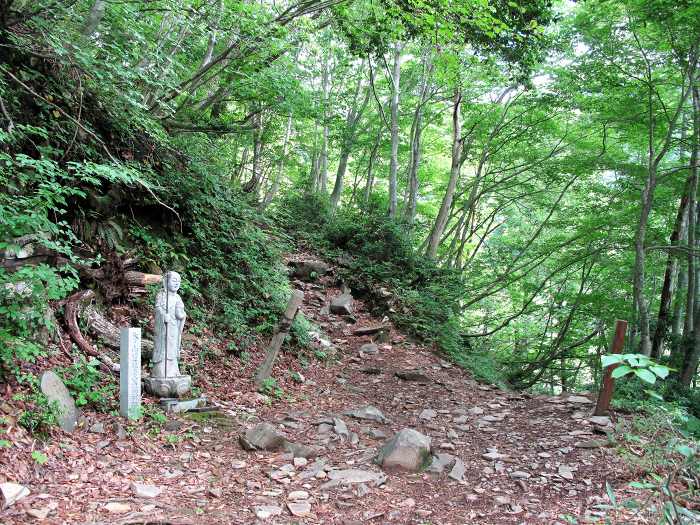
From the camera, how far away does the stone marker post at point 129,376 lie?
4.41m

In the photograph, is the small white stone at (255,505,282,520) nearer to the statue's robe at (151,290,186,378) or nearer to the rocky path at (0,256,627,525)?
the rocky path at (0,256,627,525)

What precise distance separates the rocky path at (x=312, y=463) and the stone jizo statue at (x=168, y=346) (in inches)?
19.1

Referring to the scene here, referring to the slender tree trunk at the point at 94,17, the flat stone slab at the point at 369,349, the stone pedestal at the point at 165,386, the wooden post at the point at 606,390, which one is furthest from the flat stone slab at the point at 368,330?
the slender tree trunk at the point at 94,17

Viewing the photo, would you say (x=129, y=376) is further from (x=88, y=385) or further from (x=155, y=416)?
(x=155, y=416)

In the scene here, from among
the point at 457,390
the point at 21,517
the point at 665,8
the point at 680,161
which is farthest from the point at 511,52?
the point at 21,517

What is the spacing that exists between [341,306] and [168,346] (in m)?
5.99

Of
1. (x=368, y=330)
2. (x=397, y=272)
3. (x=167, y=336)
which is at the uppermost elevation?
(x=397, y=272)

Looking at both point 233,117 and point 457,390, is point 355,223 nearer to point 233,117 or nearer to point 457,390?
point 233,117

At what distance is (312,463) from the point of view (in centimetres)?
448

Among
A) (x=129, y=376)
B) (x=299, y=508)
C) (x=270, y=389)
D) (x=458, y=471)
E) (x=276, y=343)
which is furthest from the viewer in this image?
(x=276, y=343)

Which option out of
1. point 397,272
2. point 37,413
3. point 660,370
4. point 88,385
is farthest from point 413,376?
point 660,370

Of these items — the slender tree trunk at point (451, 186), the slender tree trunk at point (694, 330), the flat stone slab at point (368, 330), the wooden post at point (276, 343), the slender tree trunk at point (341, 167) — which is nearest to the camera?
the wooden post at point (276, 343)

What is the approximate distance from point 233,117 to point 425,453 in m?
11.1

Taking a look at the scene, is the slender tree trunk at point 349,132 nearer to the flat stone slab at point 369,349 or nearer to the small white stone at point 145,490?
the flat stone slab at point 369,349
